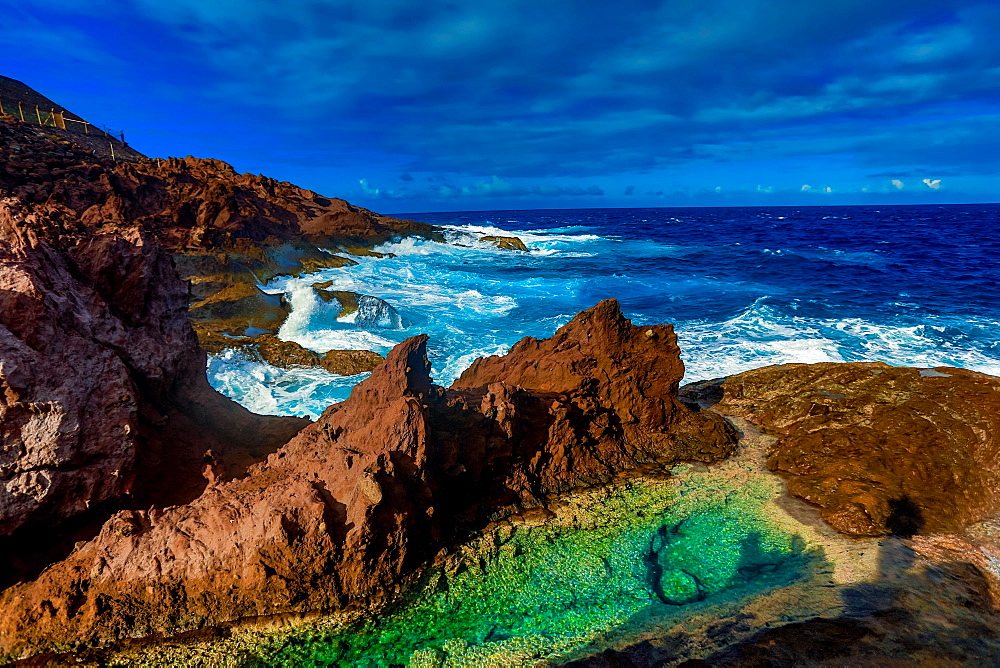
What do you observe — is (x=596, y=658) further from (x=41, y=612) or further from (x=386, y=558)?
(x=41, y=612)

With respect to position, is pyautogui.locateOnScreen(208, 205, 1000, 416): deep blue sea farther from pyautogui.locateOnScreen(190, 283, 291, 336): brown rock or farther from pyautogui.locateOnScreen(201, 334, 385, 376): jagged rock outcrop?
pyautogui.locateOnScreen(190, 283, 291, 336): brown rock

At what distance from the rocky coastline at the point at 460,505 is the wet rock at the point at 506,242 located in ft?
124

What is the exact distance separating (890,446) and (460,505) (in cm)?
570

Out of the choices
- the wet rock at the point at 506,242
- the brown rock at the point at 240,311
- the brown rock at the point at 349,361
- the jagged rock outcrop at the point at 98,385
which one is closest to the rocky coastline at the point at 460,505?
the jagged rock outcrop at the point at 98,385

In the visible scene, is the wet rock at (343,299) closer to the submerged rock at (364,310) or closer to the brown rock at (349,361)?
the submerged rock at (364,310)

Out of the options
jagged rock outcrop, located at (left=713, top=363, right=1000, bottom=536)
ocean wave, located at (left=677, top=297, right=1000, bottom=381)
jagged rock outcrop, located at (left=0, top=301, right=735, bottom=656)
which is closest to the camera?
jagged rock outcrop, located at (left=0, top=301, right=735, bottom=656)

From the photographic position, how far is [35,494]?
14.5 feet

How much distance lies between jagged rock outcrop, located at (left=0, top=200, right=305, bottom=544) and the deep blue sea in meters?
5.14

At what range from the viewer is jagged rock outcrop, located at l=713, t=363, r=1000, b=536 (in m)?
5.98

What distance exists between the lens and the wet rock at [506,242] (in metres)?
45.5

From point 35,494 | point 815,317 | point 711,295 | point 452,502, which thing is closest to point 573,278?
point 711,295

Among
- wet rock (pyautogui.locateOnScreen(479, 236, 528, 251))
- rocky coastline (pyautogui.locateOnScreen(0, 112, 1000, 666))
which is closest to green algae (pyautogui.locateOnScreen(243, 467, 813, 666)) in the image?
rocky coastline (pyautogui.locateOnScreen(0, 112, 1000, 666))

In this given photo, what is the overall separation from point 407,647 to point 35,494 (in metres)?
3.42

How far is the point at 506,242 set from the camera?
150 feet
